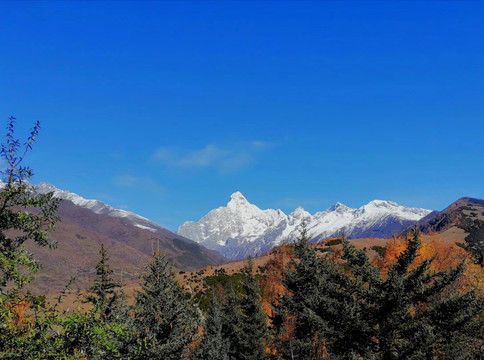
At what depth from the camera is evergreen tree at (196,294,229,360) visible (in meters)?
33.4

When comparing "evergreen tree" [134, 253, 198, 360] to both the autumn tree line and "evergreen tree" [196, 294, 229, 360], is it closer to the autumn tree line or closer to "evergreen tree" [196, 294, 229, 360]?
the autumn tree line

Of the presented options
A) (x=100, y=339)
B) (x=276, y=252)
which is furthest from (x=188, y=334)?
(x=276, y=252)

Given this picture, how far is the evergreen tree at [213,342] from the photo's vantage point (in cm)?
3336

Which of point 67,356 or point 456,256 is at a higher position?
point 456,256

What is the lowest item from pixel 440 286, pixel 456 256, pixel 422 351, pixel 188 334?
pixel 188 334

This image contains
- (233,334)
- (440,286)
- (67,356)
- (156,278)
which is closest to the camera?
(67,356)

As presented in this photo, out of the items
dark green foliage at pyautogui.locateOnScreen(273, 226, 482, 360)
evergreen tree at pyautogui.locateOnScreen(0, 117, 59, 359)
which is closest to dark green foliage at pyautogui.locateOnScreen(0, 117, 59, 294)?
evergreen tree at pyautogui.locateOnScreen(0, 117, 59, 359)

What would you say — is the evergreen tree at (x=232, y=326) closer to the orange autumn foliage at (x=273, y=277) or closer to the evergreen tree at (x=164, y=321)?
the orange autumn foliage at (x=273, y=277)

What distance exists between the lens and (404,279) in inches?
809

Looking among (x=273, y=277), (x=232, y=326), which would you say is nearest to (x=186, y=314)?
(x=232, y=326)

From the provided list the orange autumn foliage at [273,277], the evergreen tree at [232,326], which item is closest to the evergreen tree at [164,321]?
the evergreen tree at [232,326]

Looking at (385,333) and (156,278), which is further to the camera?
(156,278)

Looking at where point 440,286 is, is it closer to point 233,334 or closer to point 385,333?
point 385,333

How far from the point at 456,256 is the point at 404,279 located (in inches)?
1949
